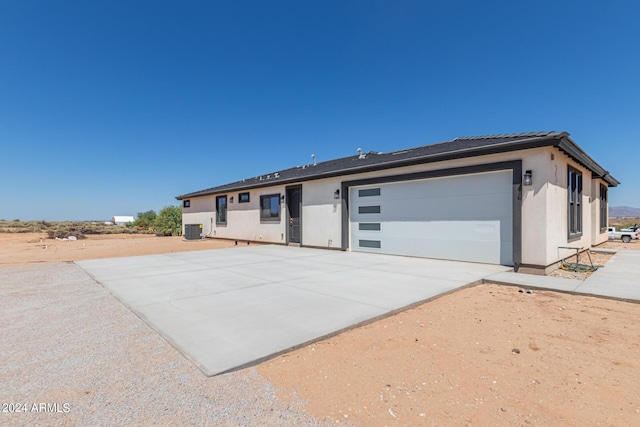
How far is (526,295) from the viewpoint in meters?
4.95

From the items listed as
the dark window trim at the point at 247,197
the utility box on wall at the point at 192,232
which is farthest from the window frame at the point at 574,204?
the utility box on wall at the point at 192,232

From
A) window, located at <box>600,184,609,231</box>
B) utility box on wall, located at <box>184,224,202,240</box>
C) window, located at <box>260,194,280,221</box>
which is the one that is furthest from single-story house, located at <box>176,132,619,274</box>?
utility box on wall, located at <box>184,224,202,240</box>

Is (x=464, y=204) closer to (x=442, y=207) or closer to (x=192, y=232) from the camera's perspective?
(x=442, y=207)

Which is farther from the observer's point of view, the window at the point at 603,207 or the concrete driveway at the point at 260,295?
the window at the point at 603,207

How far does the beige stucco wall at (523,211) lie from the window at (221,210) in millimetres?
469

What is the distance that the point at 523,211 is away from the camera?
22.3 ft

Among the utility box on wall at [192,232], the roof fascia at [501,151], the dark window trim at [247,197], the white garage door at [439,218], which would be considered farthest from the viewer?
the utility box on wall at [192,232]

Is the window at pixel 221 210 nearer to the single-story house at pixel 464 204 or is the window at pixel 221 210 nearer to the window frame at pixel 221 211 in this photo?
the window frame at pixel 221 211

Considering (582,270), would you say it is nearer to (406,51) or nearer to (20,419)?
(20,419)

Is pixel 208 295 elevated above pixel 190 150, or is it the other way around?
pixel 190 150

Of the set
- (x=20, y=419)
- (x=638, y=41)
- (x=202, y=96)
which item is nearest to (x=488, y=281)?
(x=20, y=419)

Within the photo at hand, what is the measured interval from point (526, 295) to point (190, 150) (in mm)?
23217

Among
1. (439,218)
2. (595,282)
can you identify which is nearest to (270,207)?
(439,218)

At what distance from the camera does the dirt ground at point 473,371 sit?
1916 mm
